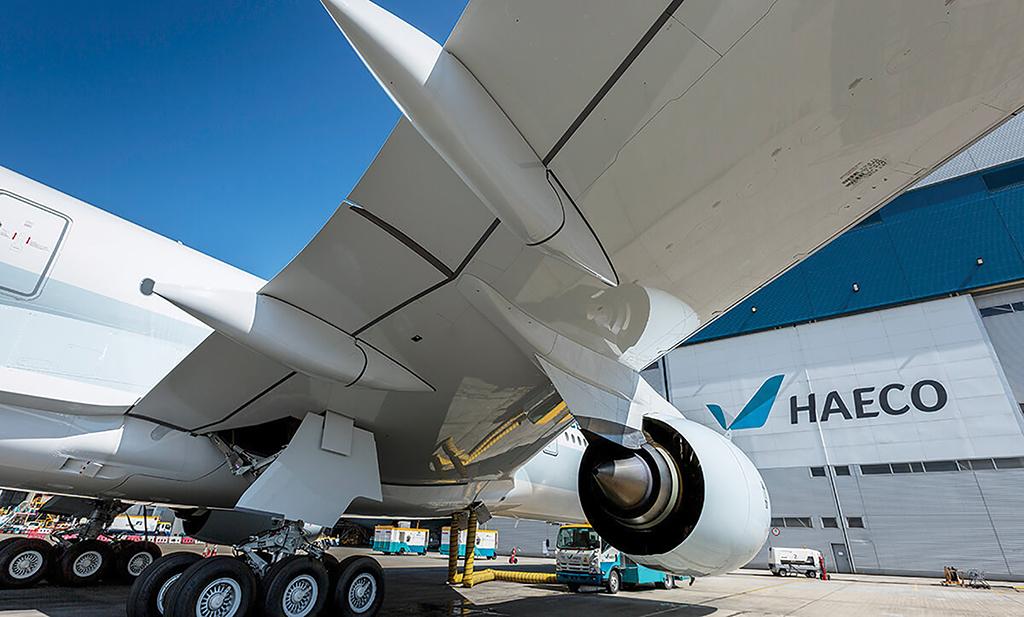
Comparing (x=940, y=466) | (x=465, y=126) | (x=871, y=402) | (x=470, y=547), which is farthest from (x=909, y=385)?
(x=465, y=126)

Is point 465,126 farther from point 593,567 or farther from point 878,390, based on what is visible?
point 878,390

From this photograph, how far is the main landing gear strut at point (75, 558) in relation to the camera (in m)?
7.42

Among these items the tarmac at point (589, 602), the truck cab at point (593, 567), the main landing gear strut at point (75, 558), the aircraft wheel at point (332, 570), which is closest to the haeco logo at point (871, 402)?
the tarmac at point (589, 602)

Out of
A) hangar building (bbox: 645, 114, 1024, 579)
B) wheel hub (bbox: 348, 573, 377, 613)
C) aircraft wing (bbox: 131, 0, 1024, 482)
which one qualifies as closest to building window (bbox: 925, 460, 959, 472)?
hangar building (bbox: 645, 114, 1024, 579)

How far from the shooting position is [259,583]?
434cm

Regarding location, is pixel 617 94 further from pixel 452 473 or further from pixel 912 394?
pixel 912 394

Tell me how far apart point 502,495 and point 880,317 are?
21.5m

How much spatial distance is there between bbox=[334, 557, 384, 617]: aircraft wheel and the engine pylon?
4133 millimetres

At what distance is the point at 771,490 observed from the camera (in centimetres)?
2272

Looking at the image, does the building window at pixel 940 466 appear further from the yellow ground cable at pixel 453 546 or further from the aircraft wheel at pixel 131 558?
the aircraft wheel at pixel 131 558

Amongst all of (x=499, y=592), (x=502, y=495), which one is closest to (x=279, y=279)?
→ (x=502, y=495)

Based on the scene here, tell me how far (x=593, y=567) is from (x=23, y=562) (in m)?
9.53

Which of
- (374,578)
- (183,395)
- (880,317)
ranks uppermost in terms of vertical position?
(880,317)

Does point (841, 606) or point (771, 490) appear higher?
point (771, 490)
